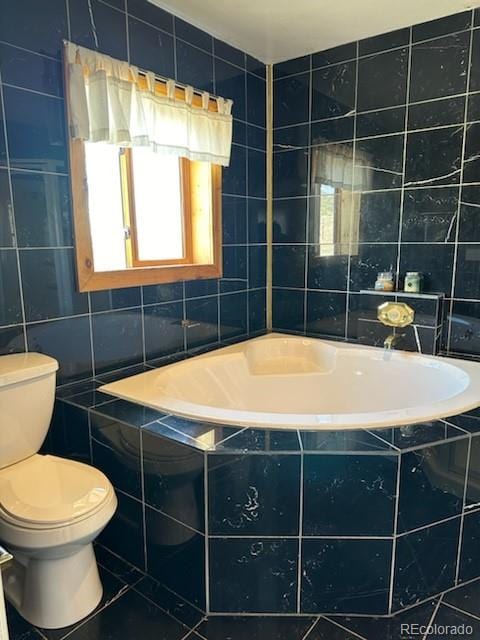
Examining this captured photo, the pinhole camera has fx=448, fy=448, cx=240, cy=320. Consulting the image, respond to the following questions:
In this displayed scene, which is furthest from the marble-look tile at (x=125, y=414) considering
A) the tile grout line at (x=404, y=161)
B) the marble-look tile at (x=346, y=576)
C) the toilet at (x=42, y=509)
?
the tile grout line at (x=404, y=161)

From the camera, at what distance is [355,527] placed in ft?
4.94

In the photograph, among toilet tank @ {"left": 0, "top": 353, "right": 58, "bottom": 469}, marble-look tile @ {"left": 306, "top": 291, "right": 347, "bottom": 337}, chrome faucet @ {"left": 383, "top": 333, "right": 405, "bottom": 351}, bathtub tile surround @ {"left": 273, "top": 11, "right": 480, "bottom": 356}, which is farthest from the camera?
marble-look tile @ {"left": 306, "top": 291, "right": 347, "bottom": 337}

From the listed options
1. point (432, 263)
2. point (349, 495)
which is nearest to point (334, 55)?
point (432, 263)

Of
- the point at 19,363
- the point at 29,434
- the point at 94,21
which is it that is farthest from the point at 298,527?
the point at 94,21

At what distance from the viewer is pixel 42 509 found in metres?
1.44

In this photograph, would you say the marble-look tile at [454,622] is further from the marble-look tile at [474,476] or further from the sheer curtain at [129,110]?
the sheer curtain at [129,110]

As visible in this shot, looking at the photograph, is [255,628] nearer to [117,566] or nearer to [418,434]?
[117,566]

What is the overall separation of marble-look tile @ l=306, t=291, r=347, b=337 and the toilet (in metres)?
1.81

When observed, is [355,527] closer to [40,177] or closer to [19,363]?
[19,363]

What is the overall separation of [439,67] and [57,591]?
298 centimetres

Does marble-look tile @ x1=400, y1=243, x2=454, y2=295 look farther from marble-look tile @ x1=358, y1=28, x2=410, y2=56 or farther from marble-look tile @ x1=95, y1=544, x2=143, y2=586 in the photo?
marble-look tile @ x1=95, y1=544, x2=143, y2=586

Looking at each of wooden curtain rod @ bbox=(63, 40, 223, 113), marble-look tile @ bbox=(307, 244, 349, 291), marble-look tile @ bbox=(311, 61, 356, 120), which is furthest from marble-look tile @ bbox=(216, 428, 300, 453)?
marble-look tile @ bbox=(311, 61, 356, 120)

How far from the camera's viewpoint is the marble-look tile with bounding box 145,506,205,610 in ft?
5.13

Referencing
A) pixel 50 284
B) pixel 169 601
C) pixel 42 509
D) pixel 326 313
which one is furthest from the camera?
pixel 326 313
